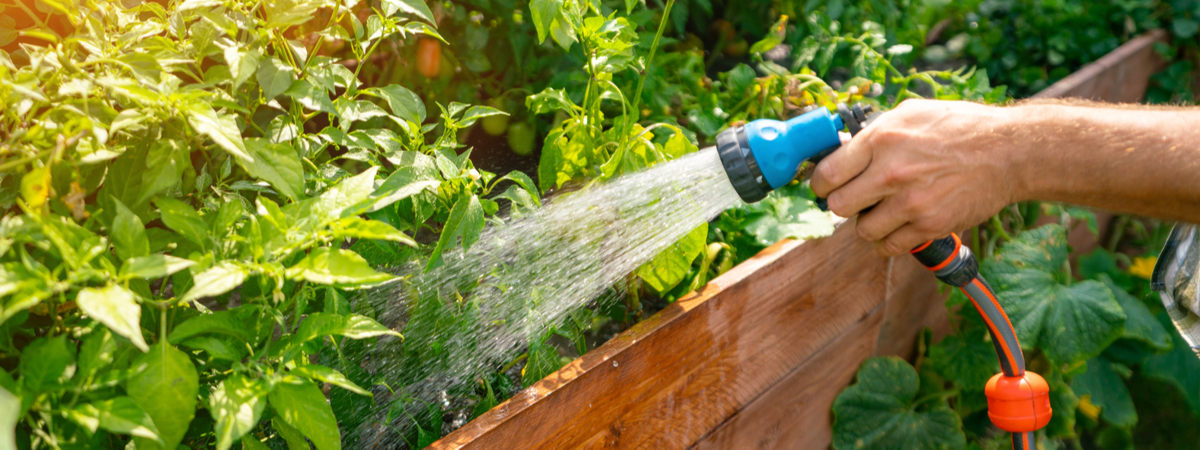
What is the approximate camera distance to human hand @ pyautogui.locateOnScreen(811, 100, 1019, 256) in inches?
33.9

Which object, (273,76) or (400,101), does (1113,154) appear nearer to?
(400,101)

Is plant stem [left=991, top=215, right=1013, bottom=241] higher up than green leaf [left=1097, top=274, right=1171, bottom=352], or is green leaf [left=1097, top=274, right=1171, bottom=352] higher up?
plant stem [left=991, top=215, right=1013, bottom=241]

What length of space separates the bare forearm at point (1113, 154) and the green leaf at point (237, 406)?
908 mm

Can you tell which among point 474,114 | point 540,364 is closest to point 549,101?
point 474,114

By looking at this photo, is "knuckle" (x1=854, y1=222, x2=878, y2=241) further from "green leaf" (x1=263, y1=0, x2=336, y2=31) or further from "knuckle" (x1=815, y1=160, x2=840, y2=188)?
"green leaf" (x1=263, y1=0, x2=336, y2=31)

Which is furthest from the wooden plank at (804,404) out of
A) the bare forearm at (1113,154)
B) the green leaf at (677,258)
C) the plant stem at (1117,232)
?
the plant stem at (1117,232)

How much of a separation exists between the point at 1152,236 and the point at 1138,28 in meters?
0.86

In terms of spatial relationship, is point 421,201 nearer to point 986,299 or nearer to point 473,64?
point 473,64

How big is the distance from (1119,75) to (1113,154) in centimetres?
198

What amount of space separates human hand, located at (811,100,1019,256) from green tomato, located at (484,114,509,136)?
0.79 meters

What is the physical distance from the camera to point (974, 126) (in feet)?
2.86

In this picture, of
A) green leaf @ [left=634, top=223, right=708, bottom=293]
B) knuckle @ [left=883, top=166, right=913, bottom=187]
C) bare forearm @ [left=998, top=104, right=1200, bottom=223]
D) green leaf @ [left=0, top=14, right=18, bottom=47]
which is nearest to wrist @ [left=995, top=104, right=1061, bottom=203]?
bare forearm @ [left=998, top=104, right=1200, bottom=223]

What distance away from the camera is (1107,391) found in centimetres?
162

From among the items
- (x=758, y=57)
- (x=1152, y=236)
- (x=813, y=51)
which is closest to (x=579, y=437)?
(x=758, y=57)
